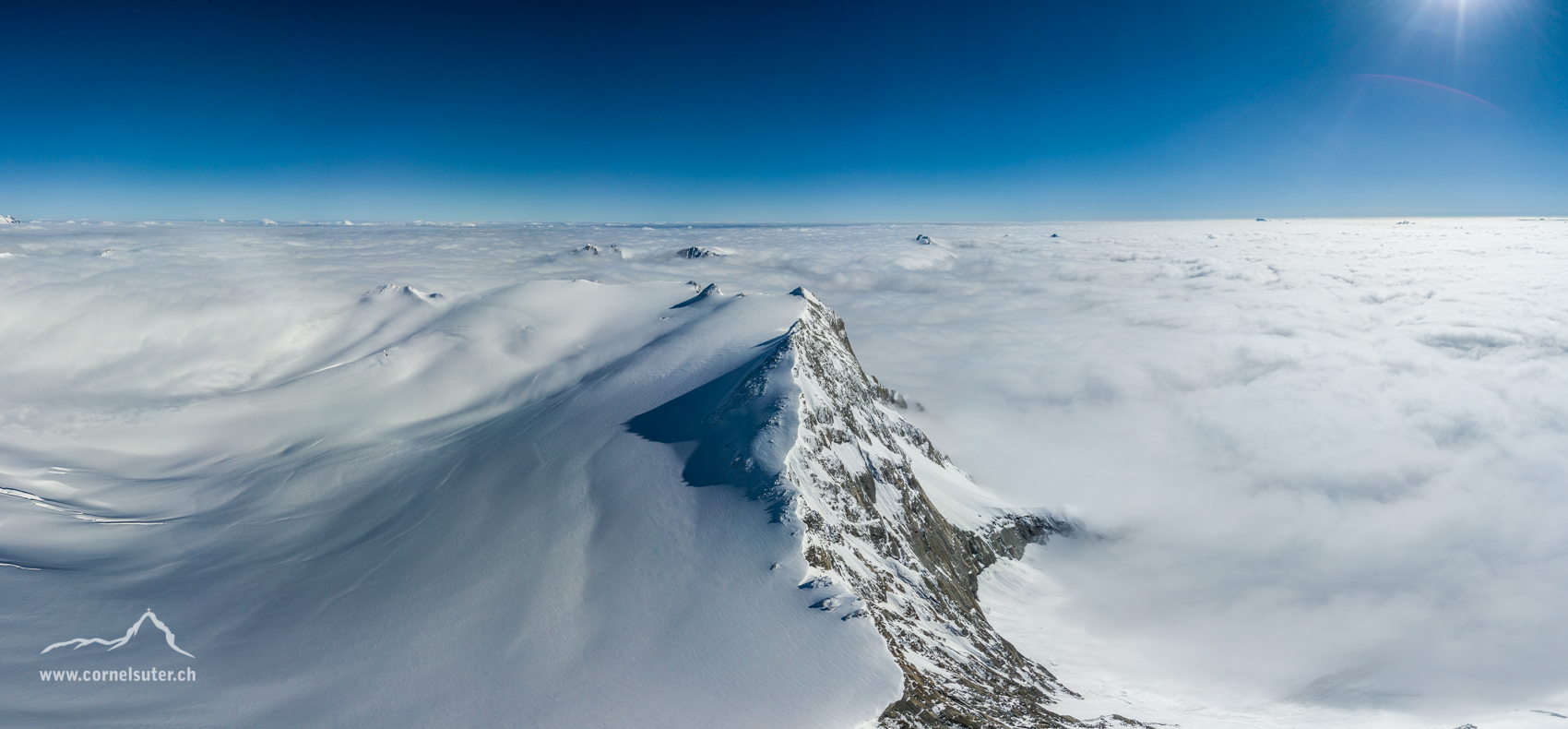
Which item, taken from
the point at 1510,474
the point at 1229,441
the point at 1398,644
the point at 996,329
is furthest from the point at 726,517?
the point at 996,329

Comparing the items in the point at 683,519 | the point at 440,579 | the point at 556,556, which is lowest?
the point at 440,579

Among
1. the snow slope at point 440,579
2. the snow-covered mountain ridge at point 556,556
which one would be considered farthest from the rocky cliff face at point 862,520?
the snow slope at point 440,579

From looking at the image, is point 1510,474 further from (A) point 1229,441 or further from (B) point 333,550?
(B) point 333,550

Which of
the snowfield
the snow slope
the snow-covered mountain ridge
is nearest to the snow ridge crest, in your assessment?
the snow-covered mountain ridge

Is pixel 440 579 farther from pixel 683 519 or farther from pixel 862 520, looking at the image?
pixel 862 520

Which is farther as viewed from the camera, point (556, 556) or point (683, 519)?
point (683, 519)

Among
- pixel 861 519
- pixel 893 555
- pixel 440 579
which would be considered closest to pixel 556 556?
pixel 440 579
